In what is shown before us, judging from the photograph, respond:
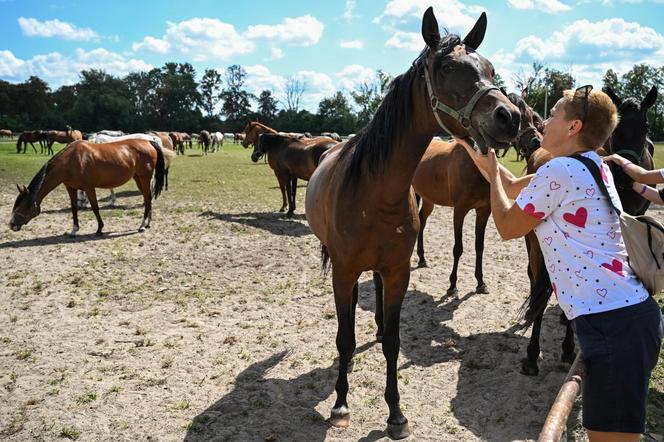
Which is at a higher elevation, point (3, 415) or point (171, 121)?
point (171, 121)

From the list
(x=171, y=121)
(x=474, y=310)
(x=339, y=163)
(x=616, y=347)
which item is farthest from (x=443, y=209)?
(x=171, y=121)

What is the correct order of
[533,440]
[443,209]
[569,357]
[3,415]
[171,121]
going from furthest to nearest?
[171,121] → [443,209] → [569,357] → [3,415] → [533,440]

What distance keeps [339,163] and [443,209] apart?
8.84m

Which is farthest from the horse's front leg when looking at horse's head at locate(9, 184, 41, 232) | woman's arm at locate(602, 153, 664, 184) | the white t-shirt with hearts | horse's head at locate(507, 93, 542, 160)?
horse's head at locate(9, 184, 41, 232)

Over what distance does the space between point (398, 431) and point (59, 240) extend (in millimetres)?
7961

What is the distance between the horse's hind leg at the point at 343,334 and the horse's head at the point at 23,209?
292 inches

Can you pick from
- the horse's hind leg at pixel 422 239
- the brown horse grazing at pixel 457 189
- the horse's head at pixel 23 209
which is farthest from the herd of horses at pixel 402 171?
the horse's head at pixel 23 209

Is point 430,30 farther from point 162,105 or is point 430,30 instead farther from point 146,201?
point 162,105

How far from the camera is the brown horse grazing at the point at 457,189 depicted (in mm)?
5934

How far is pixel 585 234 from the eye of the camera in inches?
70.9

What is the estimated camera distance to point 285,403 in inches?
144

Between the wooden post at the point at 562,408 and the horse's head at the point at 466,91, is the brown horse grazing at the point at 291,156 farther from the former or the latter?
the wooden post at the point at 562,408

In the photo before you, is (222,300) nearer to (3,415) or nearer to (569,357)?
(3,415)

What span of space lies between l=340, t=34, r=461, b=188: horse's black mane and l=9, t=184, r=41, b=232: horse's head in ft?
25.1
